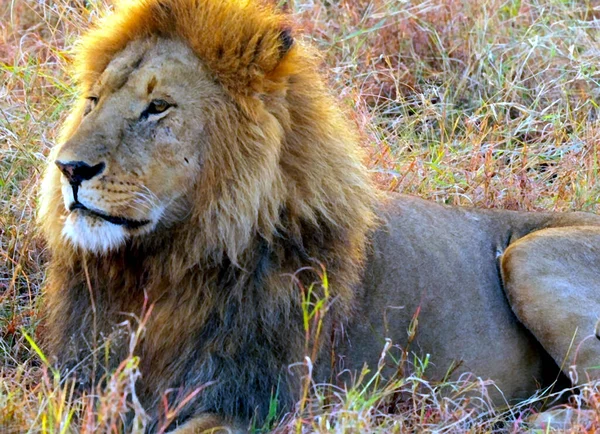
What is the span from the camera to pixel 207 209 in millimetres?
3490

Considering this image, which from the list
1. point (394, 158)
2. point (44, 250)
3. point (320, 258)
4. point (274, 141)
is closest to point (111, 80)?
point (274, 141)

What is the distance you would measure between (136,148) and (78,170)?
8.9 inches

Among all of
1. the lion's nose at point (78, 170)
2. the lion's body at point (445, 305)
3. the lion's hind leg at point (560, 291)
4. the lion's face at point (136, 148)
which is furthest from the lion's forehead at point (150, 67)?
the lion's hind leg at point (560, 291)

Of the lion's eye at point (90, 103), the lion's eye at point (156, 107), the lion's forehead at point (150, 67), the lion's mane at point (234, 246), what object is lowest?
the lion's mane at point (234, 246)

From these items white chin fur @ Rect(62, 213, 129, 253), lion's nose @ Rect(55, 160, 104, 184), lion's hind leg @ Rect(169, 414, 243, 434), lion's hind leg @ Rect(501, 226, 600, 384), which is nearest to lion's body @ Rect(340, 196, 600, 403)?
lion's hind leg @ Rect(501, 226, 600, 384)

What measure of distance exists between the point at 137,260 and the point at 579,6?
4.85 metres

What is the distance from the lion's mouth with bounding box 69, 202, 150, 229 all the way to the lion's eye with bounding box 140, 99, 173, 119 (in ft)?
1.13

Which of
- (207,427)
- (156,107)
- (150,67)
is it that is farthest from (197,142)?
(207,427)

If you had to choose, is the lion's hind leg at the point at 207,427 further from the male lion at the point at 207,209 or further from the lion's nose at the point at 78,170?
the lion's nose at the point at 78,170

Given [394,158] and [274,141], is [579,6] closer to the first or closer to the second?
[394,158]

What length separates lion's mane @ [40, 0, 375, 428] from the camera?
3.51 metres

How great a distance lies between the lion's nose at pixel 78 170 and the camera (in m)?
3.25

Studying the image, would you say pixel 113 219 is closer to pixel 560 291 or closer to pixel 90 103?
pixel 90 103

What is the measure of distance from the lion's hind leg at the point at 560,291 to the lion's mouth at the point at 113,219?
1584 mm
